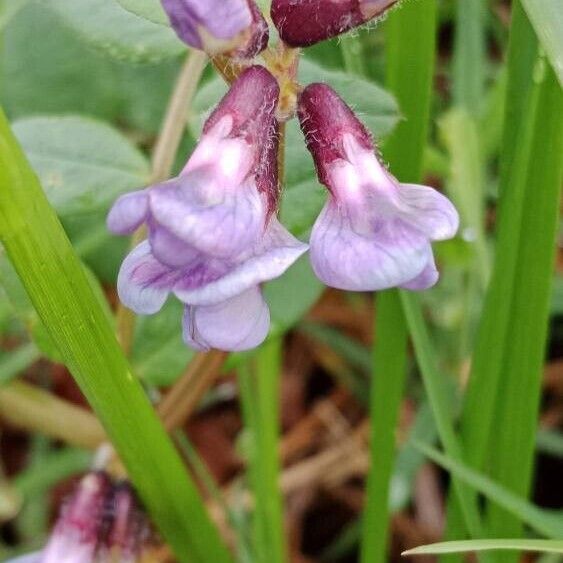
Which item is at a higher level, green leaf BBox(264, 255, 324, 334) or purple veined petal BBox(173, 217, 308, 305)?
purple veined petal BBox(173, 217, 308, 305)

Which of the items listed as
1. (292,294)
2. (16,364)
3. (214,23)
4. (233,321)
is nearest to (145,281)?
(233,321)

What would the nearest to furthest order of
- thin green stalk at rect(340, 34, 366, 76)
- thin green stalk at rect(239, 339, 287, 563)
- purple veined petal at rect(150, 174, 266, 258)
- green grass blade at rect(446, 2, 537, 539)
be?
purple veined petal at rect(150, 174, 266, 258), green grass blade at rect(446, 2, 537, 539), thin green stalk at rect(340, 34, 366, 76), thin green stalk at rect(239, 339, 287, 563)

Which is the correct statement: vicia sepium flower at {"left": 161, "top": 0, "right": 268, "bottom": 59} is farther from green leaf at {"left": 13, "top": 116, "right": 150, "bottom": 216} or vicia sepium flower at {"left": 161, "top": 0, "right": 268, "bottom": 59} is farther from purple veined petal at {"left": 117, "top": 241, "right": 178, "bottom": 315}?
green leaf at {"left": 13, "top": 116, "right": 150, "bottom": 216}

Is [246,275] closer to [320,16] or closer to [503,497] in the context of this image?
[320,16]

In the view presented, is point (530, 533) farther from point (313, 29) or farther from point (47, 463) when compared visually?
point (313, 29)

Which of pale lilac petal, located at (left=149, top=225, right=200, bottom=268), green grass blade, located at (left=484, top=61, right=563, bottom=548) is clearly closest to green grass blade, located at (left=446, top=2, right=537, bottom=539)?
green grass blade, located at (left=484, top=61, right=563, bottom=548)

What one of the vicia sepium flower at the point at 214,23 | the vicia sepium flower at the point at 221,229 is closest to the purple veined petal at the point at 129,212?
the vicia sepium flower at the point at 221,229

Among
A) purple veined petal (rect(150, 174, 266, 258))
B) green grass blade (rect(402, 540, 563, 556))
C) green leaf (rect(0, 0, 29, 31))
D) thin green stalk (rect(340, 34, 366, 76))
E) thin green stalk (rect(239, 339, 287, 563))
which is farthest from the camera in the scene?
green leaf (rect(0, 0, 29, 31))
